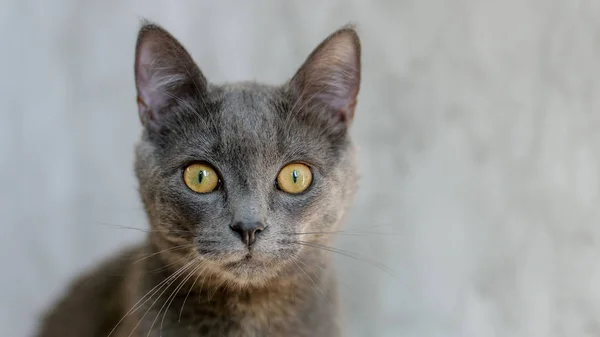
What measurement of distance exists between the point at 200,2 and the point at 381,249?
0.76 m

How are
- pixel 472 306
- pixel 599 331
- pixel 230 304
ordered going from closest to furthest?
1. pixel 230 304
2. pixel 599 331
3. pixel 472 306

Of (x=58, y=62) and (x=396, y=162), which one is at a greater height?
(x=58, y=62)

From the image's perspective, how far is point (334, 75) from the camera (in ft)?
3.88

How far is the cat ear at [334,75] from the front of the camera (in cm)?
114

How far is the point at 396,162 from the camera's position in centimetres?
160

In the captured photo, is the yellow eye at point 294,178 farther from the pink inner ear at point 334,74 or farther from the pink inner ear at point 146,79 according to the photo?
the pink inner ear at point 146,79

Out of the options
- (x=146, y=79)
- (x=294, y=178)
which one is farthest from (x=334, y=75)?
(x=146, y=79)

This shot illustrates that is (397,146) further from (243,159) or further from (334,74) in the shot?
(243,159)

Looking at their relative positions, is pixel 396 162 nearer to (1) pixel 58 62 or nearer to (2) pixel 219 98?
(2) pixel 219 98

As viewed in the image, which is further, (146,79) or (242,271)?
(146,79)

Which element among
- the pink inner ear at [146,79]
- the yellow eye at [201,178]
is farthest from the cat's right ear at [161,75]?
the yellow eye at [201,178]

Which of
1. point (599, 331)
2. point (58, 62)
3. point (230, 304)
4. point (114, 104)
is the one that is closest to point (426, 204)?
point (599, 331)

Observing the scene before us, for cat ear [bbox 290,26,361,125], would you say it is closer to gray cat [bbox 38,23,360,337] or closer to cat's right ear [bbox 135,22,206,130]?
gray cat [bbox 38,23,360,337]

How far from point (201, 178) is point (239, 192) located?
86 millimetres
